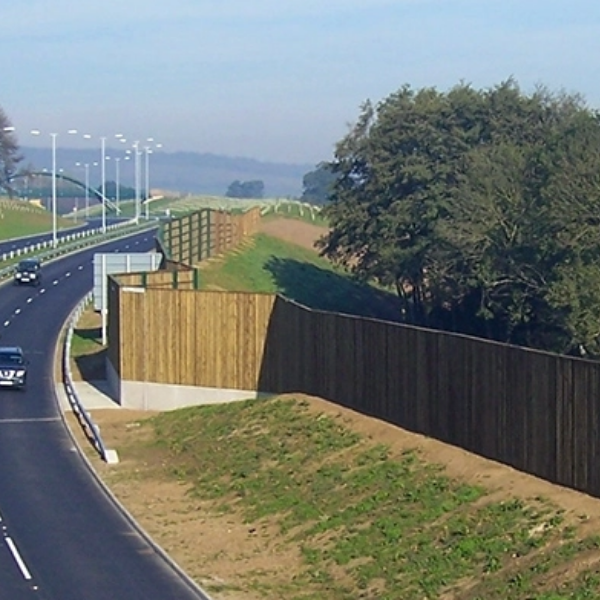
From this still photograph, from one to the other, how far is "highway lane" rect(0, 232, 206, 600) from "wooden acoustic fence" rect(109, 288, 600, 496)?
384 centimetres

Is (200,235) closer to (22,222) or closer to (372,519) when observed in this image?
(372,519)

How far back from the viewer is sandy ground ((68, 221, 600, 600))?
2250 centimetres

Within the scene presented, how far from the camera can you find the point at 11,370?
159ft

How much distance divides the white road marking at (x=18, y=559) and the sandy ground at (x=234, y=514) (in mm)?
2428

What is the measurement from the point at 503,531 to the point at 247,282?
202ft

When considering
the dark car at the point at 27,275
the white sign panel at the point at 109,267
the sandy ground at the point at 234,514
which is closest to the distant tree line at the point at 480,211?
the white sign panel at the point at 109,267

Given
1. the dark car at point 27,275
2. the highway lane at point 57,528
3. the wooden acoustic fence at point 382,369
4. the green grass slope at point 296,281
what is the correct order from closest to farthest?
the wooden acoustic fence at point 382,369 < the highway lane at point 57,528 < the green grass slope at point 296,281 < the dark car at point 27,275

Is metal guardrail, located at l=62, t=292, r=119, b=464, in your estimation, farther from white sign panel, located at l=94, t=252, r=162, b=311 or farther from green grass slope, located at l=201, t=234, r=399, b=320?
green grass slope, located at l=201, t=234, r=399, b=320

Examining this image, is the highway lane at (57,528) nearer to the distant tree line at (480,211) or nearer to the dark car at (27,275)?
the distant tree line at (480,211)

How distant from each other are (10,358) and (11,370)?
872 mm

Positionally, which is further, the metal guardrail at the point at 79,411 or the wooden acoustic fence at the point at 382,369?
the metal guardrail at the point at 79,411

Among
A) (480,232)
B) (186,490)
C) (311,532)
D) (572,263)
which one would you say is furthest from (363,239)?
(311,532)

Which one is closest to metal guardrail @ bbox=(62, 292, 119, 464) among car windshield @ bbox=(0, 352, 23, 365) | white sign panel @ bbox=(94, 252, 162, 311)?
car windshield @ bbox=(0, 352, 23, 365)

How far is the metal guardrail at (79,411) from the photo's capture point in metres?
35.6
